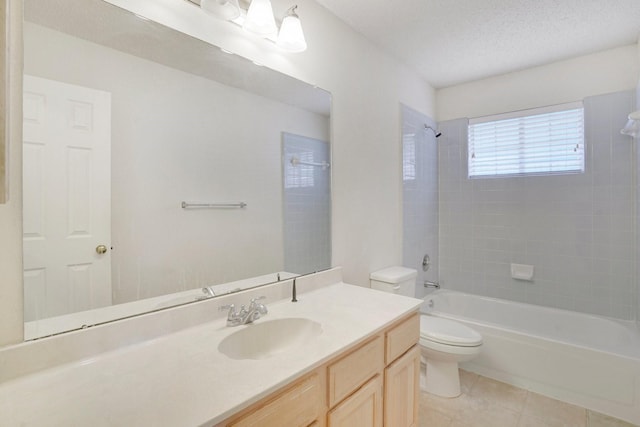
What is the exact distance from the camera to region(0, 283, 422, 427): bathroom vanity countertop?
676 millimetres

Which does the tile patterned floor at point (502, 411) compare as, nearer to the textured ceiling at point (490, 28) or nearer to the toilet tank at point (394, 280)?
the toilet tank at point (394, 280)

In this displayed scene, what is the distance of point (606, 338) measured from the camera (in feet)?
7.76

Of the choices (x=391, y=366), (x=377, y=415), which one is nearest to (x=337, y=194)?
(x=391, y=366)

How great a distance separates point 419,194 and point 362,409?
2.10 m

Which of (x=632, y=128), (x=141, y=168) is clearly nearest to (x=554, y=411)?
(x=632, y=128)

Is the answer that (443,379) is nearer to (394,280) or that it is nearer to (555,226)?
(394,280)

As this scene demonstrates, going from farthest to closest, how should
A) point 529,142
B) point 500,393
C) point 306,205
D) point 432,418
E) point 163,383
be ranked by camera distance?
1. point 529,142
2. point 500,393
3. point 432,418
4. point 306,205
5. point 163,383

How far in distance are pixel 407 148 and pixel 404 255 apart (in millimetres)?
942

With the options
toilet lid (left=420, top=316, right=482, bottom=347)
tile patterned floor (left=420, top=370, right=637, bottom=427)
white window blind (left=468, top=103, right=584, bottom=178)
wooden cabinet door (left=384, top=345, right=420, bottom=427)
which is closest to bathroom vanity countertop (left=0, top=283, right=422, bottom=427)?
wooden cabinet door (left=384, top=345, right=420, bottom=427)

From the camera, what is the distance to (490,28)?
82.4 inches

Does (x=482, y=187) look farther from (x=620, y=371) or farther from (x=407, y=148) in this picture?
(x=620, y=371)

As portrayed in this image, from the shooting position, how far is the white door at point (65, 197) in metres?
0.90

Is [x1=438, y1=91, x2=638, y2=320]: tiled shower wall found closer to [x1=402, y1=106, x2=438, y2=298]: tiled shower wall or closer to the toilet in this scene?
[x1=402, y1=106, x2=438, y2=298]: tiled shower wall

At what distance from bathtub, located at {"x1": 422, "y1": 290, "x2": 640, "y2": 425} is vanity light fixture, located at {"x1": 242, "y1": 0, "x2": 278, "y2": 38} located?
96.2 inches
